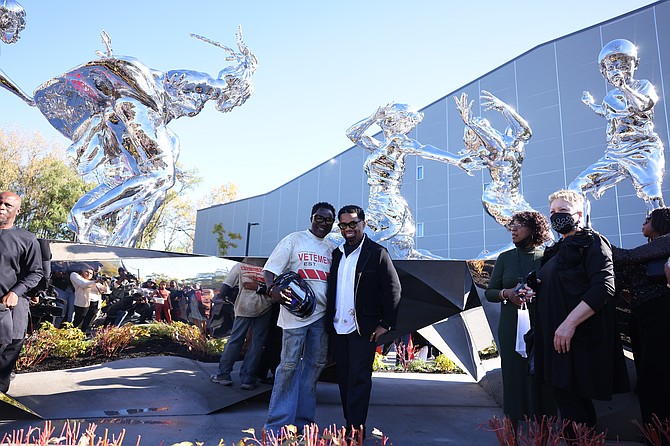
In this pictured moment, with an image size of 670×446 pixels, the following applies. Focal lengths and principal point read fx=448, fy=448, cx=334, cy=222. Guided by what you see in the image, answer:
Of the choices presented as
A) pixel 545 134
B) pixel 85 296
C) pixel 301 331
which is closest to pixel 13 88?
pixel 85 296

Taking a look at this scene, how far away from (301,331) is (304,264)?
49 cm

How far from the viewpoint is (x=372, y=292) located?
Result: 3141 mm

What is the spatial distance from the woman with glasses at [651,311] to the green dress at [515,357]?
55 cm

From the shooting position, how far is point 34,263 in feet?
10.1

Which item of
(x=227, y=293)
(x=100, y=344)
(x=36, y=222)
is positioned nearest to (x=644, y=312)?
(x=227, y=293)

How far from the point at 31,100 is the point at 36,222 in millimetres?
25665

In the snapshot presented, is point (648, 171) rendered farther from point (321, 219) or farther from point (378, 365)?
point (378, 365)

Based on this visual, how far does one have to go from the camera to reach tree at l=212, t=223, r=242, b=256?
3428cm

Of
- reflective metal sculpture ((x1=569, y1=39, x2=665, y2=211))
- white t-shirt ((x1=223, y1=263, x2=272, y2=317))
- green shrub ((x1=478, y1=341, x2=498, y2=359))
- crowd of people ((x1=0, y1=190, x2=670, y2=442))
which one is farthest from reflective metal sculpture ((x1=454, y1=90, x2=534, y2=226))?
white t-shirt ((x1=223, y1=263, x2=272, y2=317))

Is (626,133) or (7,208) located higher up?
(626,133)

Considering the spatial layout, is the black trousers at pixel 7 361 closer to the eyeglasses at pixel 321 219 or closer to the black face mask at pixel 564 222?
the eyeglasses at pixel 321 219

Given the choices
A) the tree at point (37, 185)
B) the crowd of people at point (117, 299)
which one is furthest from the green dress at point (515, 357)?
the tree at point (37, 185)

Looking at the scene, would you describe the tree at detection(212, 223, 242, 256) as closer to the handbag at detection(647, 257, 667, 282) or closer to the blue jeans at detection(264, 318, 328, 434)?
the blue jeans at detection(264, 318, 328, 434)

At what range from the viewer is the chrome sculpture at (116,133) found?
4664mm
